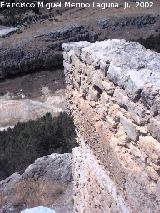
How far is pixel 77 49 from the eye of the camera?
210 inches

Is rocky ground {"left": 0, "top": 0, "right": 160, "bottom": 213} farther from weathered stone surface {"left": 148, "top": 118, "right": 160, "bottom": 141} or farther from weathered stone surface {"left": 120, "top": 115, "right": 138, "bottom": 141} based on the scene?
weathered stone surface {"left": 148, "top": 118, "right": 160, "bottom": 141}

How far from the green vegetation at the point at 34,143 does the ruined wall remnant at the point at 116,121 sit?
196 inches

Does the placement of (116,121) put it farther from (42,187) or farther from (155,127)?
(42,187)

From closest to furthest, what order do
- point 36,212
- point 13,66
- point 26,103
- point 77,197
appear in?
point 77,197 → point 36,212 → point 26,103 → point 13,66

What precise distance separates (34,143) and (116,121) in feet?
22.4

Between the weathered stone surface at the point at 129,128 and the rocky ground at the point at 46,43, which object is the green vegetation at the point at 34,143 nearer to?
the rocky ground at the point at 46,43

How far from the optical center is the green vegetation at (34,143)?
10953 millimetres

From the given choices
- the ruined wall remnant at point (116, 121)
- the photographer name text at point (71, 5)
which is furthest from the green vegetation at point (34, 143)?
the photographer name text at point (71, 5)

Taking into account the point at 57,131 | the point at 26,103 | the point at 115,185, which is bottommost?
the point at 26,103

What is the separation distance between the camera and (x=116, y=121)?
4.46 metres

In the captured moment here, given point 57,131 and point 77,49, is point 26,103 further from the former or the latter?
point 77,49

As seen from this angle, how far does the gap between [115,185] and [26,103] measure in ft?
41.4

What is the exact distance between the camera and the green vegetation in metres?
11.0

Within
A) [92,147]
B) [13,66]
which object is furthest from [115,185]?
[13,66]
